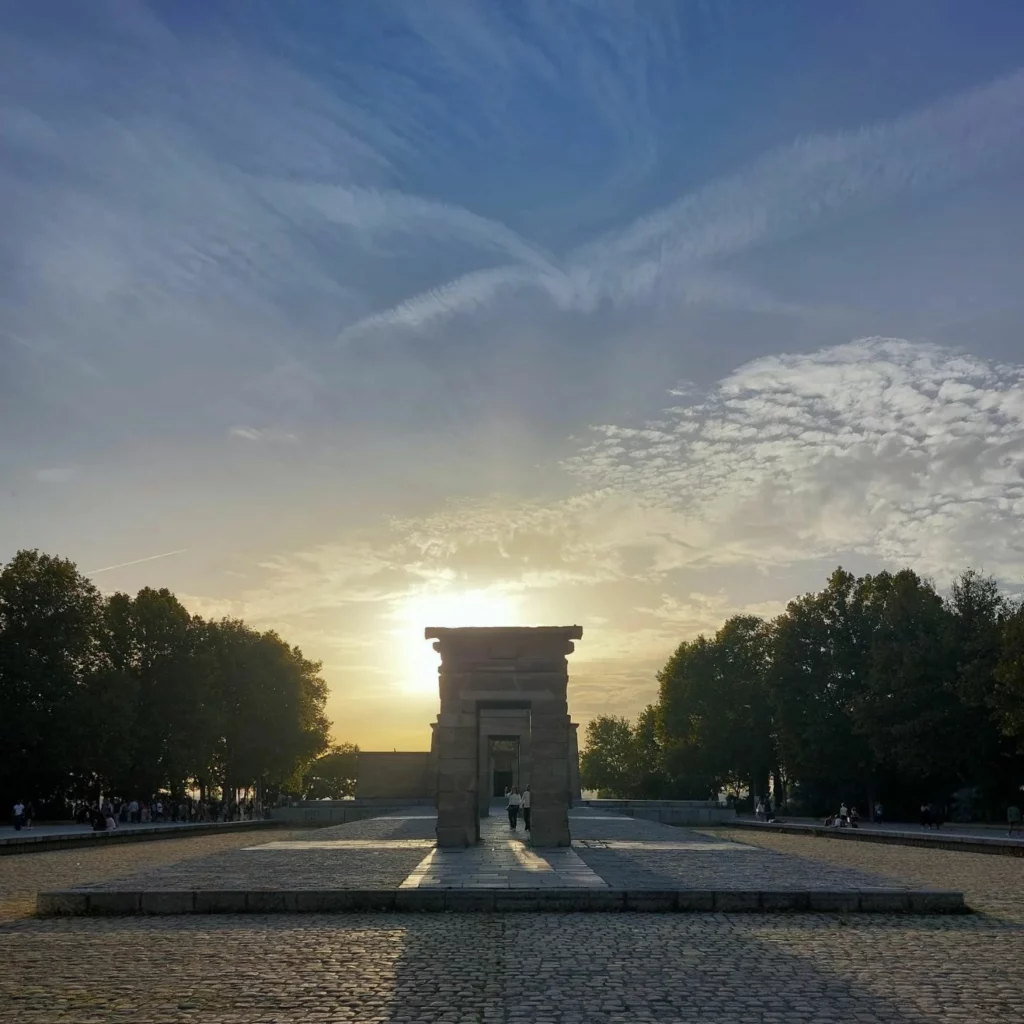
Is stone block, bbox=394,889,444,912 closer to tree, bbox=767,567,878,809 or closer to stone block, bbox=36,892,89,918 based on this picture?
stone block, bbox=36,892,89,918

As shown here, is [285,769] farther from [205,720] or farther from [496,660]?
[496,660]

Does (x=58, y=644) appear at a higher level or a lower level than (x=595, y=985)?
higher

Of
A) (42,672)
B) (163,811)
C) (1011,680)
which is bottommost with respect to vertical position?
(163,811)

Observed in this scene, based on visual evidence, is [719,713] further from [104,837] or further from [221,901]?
[221,901]

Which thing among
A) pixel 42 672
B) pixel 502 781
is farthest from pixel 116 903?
pixel 502 781

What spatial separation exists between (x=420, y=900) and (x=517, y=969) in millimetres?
5409

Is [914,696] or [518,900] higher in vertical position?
[914,696]

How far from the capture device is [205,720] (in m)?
64.1

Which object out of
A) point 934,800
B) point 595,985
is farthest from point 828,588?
point 595,985

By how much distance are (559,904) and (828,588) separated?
52.4 m

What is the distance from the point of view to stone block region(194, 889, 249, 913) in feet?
53.7

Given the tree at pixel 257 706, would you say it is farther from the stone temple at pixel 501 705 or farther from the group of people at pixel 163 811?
the stone temple at pixel 501 705

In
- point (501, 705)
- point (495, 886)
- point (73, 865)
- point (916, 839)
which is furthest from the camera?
point (916, 839)

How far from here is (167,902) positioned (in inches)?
643
